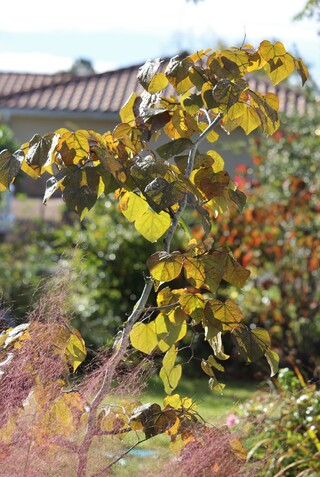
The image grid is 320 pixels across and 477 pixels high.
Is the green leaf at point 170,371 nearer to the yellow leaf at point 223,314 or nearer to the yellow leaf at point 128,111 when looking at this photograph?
the yellow leaf at point 223,314

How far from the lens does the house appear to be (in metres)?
23.8

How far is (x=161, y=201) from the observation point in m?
2.53

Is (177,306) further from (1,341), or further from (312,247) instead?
(312,247)

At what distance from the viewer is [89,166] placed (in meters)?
2.61

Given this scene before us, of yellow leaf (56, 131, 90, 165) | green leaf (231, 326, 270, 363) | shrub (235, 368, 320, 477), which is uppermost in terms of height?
yellow leaf (56, 131, 90, 165)

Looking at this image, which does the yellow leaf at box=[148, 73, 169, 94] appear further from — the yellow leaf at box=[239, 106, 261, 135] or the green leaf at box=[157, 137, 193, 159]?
the yellow leaf at box=[239, 106, 261, 135]

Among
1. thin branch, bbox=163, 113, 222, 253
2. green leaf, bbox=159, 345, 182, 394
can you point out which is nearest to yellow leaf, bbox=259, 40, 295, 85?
thin branch, bbox=163, 113, 222, 253

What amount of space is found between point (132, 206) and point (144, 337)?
451 millimetres

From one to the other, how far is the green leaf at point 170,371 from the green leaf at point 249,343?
0.22m

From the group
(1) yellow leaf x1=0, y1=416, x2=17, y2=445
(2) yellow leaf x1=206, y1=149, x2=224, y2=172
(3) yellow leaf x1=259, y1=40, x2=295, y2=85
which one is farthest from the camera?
(2) yellow leaf x1=206, y1=149, x2=224, y2=172

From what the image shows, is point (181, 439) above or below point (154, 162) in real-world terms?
below

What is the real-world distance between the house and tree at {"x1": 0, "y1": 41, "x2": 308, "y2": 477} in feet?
64.2

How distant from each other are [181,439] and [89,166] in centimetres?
83

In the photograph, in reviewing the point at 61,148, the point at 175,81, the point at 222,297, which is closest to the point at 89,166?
the point at 61,148
